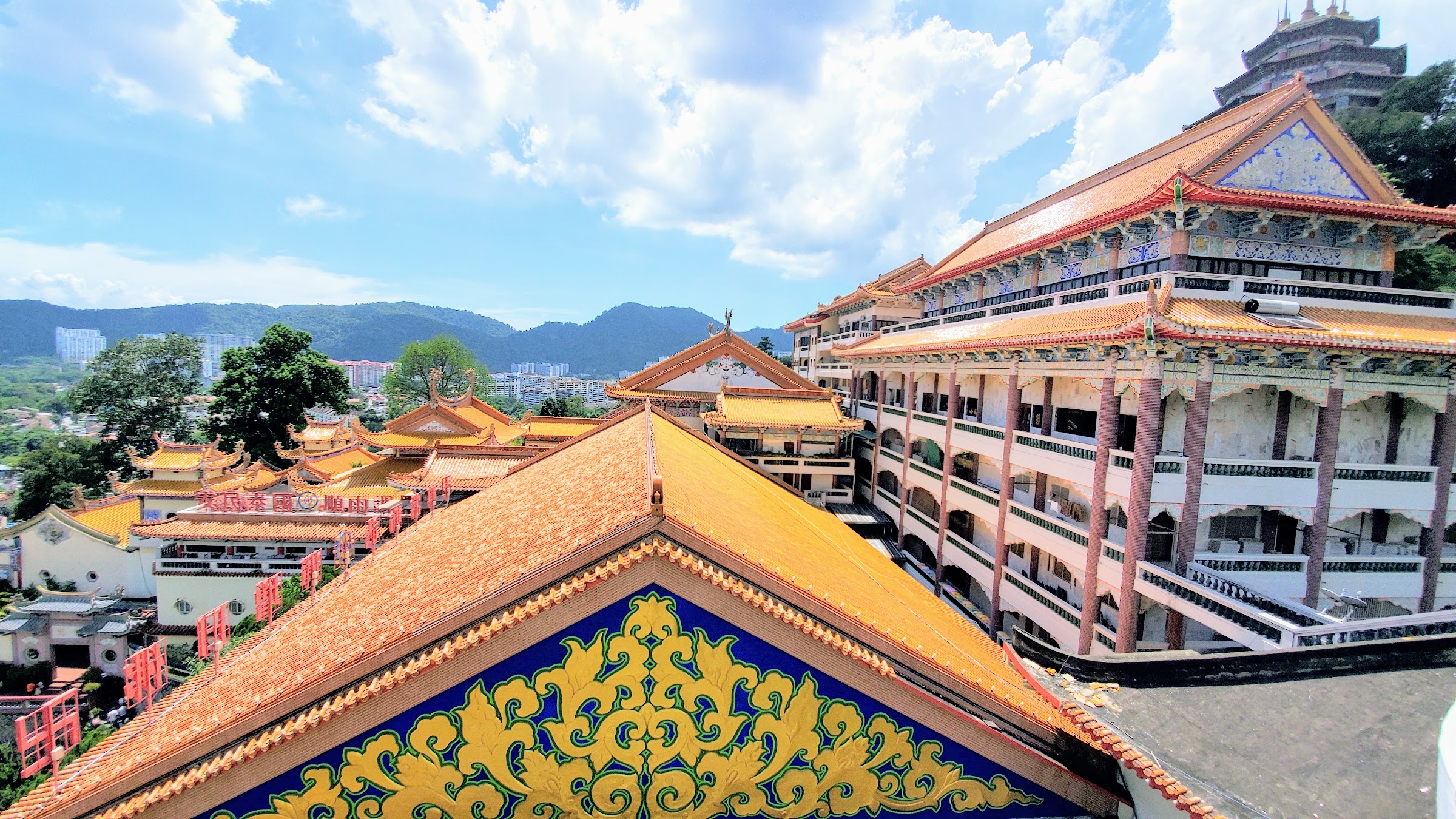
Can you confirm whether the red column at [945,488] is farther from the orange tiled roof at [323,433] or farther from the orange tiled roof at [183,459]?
the orange tiled roof at [323,433]

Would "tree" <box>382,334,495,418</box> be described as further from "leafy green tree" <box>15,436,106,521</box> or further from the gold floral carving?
the gold floral carving

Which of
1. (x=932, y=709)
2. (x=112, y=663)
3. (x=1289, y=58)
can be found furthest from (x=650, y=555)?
(x=1289, y=58)

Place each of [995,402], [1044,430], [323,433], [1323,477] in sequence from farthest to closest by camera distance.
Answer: [323,433] → [995,402] → [1044,430] → [1323,477]

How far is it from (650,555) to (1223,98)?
69.4 m

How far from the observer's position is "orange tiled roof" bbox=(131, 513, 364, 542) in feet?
62.5

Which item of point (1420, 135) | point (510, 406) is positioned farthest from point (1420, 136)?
point (510, 406)

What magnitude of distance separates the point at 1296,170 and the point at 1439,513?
8.23m

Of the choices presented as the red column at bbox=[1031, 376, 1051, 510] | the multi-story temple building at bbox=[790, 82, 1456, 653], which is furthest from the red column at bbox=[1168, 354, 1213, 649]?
the red column at bbox=[1031, 376, 1051, 510]

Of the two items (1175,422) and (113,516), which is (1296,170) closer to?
(1175,422)

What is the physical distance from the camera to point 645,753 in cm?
528

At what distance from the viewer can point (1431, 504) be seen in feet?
40.4

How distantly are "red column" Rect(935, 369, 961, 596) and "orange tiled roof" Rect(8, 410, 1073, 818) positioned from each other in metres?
6.26

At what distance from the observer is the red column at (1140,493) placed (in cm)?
1112

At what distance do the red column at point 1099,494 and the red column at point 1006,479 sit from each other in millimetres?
3097
